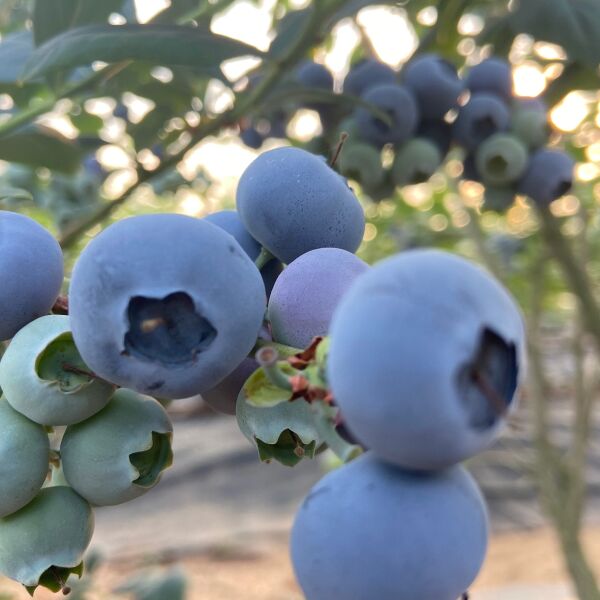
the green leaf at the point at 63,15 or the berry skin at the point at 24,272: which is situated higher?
the green leaf at the point at 63,15

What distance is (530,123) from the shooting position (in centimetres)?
145

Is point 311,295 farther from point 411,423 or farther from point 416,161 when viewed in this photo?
point 416,161

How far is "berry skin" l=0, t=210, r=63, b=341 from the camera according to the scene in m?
0.58

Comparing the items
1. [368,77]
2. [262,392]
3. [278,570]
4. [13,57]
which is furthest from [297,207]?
[278,570]

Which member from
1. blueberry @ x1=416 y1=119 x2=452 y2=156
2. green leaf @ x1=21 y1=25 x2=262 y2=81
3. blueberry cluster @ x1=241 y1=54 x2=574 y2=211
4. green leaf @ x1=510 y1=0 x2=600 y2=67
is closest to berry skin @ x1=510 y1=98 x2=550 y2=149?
blueberry cluster @ x1=241 y1=54 x2=574 y2=211

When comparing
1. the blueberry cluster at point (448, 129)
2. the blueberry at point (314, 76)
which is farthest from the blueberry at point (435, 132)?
the blueberry at point (314, 76)

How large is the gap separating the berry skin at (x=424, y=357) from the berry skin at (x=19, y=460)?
296mm

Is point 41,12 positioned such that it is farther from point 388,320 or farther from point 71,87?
point 388,320

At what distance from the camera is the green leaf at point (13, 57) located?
3.70 feet

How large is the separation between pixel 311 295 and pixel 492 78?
3.47 feet

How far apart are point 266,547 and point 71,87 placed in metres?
3.86

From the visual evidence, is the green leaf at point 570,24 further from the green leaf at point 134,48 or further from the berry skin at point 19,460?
the berry skin at point 19,460

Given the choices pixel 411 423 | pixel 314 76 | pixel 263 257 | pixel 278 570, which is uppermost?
pixel 411 423

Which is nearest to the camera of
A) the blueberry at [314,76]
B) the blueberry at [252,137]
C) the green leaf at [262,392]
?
the green leaf at [262,392]
